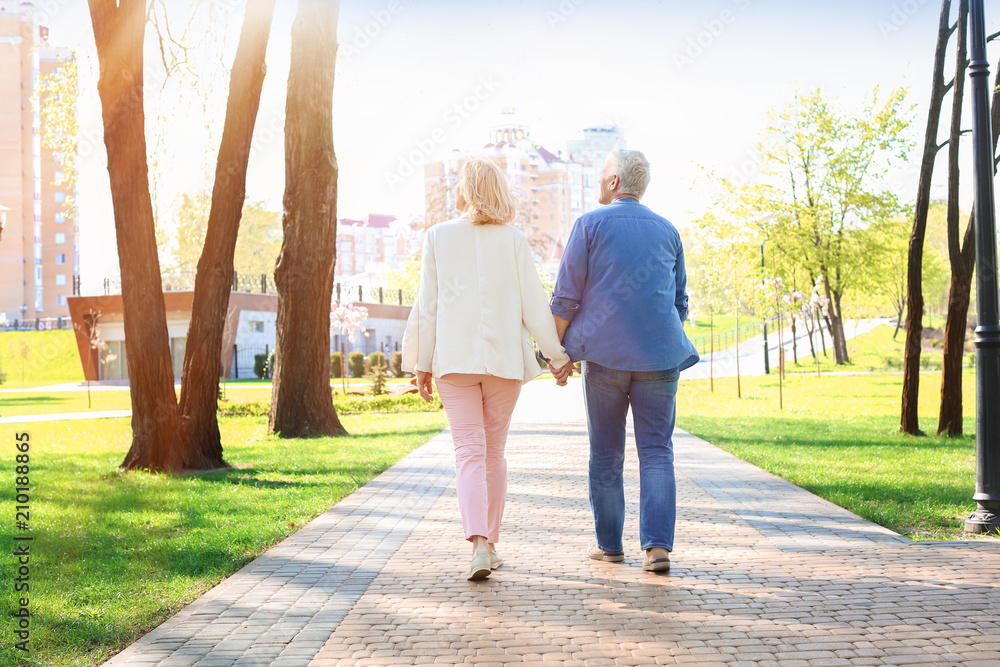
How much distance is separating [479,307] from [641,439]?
1061 millimetres

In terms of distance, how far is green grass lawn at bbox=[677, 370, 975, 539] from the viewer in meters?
6.67

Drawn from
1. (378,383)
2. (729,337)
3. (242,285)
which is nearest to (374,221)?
(729,337)

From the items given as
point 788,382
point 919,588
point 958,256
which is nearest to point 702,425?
point 958,256

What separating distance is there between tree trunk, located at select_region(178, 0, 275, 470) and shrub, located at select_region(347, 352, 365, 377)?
3180 centimetres

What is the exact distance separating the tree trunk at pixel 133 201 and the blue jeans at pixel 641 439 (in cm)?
545

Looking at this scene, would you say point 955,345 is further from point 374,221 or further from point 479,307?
point 374,221

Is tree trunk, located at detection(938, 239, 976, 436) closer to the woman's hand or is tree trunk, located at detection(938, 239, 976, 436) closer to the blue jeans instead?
the blue jeans

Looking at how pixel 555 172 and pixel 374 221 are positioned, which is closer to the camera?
pixel 555 172

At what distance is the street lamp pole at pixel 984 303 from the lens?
582 centimetres

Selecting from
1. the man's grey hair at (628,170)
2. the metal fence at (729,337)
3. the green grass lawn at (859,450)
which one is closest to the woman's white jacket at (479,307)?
the man's grey hair at (628,170)

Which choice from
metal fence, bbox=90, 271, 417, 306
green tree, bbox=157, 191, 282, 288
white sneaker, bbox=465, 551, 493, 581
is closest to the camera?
white sneaker, bbox=465, 551, 493, 581

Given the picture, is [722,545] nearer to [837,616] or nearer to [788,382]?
[837,616]

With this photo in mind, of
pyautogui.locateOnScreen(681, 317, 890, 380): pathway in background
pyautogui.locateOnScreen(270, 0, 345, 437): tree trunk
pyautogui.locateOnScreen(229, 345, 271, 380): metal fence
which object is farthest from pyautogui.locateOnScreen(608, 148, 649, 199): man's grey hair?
pyautogui.locateOnScreen(229, 345, 271, 380): metal fence

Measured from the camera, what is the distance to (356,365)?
4150cm
